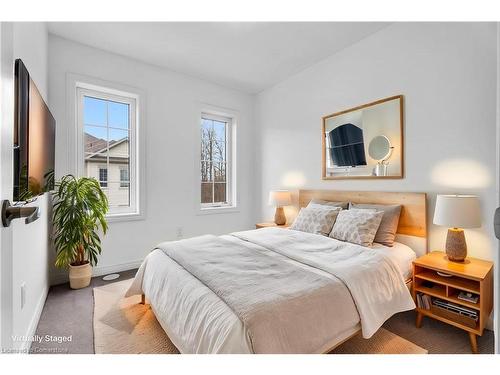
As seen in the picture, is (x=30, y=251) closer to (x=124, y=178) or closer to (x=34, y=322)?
(x=34, y=322)

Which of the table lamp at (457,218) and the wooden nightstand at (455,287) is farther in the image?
the table lamp at (457,218)

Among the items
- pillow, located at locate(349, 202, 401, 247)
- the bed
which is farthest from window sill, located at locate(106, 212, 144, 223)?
pillow, located at locate(349, 202, 401, 247)

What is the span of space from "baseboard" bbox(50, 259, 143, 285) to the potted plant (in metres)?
0.25

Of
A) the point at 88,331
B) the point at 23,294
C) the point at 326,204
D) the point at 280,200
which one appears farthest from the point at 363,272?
the point at 23,294

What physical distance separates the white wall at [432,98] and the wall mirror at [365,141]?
83 millimetres

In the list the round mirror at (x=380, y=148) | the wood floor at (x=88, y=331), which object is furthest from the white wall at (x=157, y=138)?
the round mirror at (x=380, y=148)

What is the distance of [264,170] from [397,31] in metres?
2.49

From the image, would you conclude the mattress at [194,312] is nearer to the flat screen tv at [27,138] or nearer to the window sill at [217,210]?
the flat screen tv at [27,138]

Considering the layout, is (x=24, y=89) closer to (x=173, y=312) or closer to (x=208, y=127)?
(x=173, y=312)

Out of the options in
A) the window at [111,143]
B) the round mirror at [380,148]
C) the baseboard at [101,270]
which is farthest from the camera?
the window at [111,143]

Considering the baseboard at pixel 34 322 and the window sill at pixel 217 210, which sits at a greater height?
the window sill at pixel 217 210

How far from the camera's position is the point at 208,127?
4109 mm

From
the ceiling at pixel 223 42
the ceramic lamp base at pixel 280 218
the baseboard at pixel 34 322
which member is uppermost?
the ceiling at pixel 223 42

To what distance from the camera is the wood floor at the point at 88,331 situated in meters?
1.72
